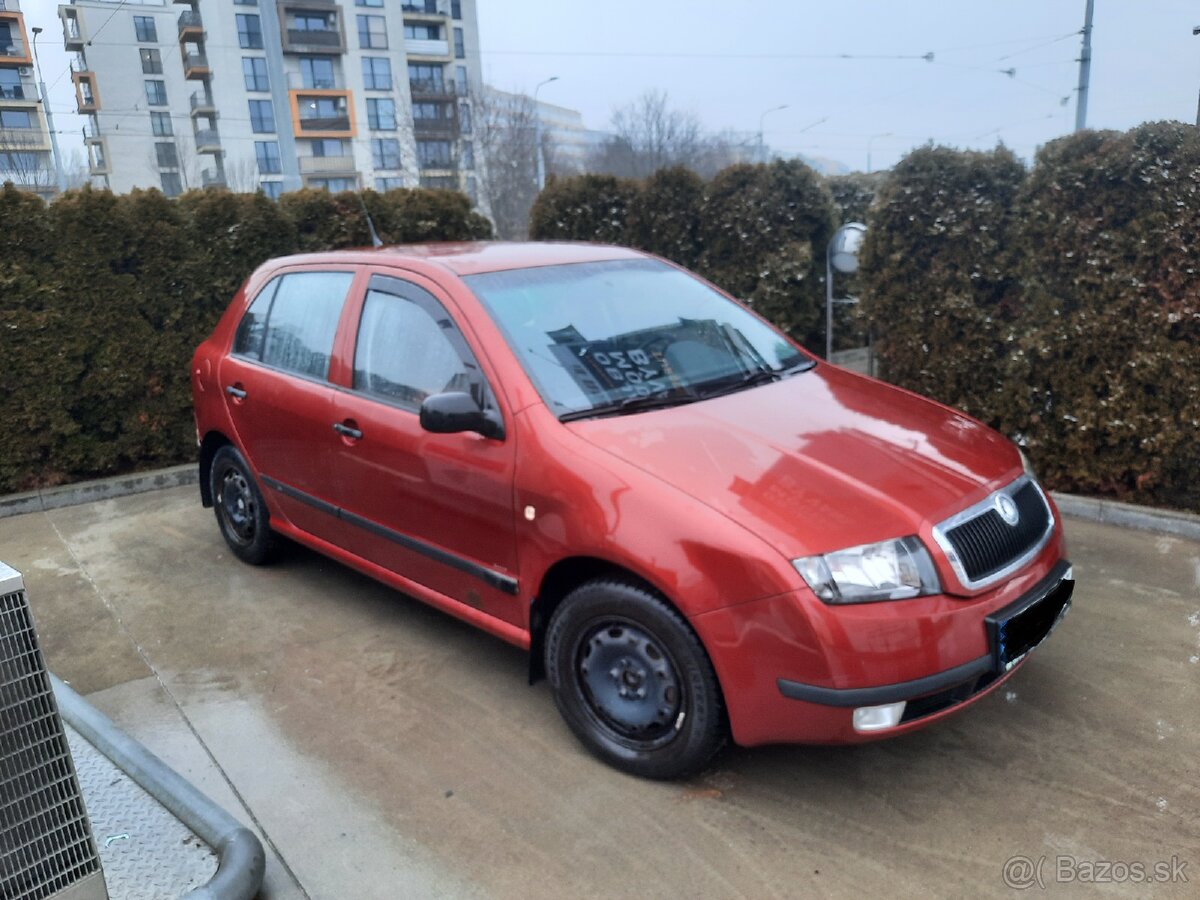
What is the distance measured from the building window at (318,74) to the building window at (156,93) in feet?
64.3

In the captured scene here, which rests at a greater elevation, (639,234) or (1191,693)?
(639,234)

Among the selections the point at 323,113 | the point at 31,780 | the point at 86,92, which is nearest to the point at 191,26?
the point at 86,92

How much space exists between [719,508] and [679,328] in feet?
4.30

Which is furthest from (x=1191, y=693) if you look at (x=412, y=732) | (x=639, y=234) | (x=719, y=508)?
(x=639, y=234)

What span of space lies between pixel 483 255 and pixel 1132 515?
13.0 feet

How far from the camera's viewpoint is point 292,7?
127 feet

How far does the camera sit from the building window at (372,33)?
4253 cm

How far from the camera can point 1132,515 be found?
502 cm

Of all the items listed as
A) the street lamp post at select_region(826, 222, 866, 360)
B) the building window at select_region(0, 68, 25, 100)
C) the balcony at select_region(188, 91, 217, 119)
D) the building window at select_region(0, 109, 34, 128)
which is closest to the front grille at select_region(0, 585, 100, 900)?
the street lamp post at select_region(826, 222, 866, 360)

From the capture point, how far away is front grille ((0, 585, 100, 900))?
1.95 meters

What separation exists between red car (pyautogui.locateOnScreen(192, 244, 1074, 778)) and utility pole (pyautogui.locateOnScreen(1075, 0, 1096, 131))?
1690 centimetres

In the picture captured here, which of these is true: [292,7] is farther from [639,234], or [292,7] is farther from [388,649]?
[388,649]

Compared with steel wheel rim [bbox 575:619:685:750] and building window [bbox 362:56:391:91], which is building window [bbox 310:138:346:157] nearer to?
building window [bbox 362:56:391:91]

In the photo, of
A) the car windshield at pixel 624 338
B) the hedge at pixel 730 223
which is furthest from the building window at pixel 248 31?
the car windshield at pixel 624 338
